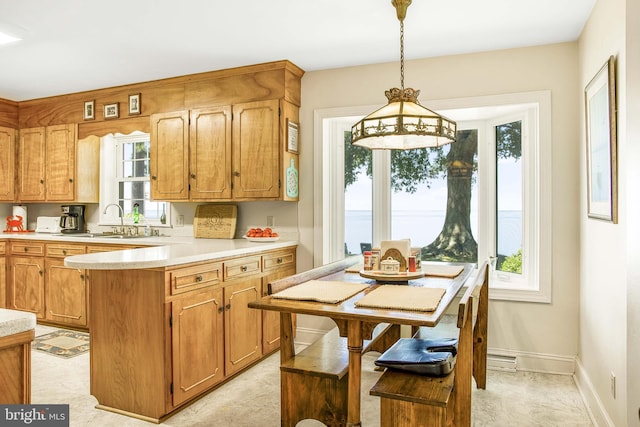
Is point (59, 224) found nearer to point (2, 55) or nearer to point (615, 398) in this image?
point (2, 55)

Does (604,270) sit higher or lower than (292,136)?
lower

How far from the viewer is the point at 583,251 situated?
10.2 feet

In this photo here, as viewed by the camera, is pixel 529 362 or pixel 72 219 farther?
pixel 72 219

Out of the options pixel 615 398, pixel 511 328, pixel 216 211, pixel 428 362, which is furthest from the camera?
pixel 216 211

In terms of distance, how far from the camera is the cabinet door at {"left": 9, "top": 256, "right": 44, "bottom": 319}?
14.4 feet

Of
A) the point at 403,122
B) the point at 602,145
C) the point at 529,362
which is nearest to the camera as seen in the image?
the point at 403,122

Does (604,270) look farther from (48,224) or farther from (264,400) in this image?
(48,224)

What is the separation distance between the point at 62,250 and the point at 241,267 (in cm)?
210

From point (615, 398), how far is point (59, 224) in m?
5.25

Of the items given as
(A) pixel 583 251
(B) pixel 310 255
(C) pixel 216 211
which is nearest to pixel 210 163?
(C) pixel 216 211

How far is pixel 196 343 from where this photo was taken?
9.11ft

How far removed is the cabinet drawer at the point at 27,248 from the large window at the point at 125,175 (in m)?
0.73

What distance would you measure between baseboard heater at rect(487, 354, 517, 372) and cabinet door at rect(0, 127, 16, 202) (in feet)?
17.0

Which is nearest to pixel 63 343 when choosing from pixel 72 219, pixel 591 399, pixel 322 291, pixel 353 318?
pixel 72 219
